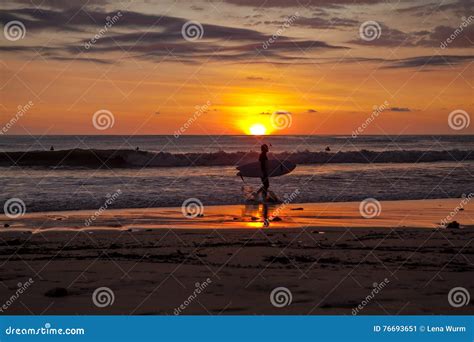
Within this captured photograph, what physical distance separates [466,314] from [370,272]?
209 centimetres

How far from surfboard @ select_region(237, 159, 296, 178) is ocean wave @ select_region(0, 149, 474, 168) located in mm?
14755

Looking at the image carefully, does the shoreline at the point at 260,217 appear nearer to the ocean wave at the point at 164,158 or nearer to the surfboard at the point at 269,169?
the surfboard at the point at 269,169

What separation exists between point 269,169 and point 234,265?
16.1 m

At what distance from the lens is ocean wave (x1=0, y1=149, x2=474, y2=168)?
1588 inches

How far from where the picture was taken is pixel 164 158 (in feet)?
145

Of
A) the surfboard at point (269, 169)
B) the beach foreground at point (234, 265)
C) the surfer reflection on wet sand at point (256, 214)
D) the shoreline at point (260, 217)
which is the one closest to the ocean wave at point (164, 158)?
the surfboard at point (269, 169)

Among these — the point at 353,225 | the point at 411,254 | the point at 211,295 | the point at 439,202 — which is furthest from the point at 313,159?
the point at 211,295

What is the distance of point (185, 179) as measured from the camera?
93.1 feet

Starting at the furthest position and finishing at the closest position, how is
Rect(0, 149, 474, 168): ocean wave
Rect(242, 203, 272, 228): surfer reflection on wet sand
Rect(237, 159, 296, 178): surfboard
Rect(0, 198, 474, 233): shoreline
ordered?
Rect(0, 149, 474, 168): ocean wave < Rect(237, 159, 296, 178): surfboard < Rect(242, 203, 272, 228): surfer reflection on wet sand < Rect(0, 198, 474, 233): shoreline

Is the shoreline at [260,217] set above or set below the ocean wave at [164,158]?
below

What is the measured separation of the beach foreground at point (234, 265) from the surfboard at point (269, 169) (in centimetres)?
930

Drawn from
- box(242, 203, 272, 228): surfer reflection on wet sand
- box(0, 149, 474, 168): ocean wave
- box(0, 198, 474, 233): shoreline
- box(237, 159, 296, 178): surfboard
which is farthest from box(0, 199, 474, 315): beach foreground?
box(0, 149, 474, 168): ocean wave

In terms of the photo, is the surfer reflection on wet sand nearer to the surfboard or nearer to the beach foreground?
the beach foreground

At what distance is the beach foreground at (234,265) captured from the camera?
772 centimetres
